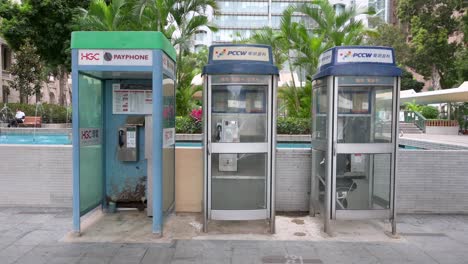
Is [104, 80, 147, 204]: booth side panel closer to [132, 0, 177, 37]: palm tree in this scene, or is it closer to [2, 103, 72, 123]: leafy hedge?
[132, 0, 177, 37]: palm tree

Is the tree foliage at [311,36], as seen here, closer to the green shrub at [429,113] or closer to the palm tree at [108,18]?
the palm tree at [108,18]

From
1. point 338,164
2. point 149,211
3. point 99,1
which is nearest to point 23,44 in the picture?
point 99,1

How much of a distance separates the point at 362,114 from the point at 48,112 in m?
23.4

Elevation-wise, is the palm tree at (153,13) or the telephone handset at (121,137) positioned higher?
the palm tree at (153,13)

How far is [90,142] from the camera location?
5488 mm

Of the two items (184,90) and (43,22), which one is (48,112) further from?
(184,90)

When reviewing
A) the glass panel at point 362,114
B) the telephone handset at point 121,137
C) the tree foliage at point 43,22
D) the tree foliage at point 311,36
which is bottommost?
the telephone handset at point 121,137

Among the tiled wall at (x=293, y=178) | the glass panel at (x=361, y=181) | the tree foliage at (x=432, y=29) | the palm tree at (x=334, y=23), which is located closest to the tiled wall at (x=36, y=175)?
the tiled wall at (x=293, y=178)

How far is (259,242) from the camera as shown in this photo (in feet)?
15.9

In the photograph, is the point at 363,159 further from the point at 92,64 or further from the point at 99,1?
the point at 99,1

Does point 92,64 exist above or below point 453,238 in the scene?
above

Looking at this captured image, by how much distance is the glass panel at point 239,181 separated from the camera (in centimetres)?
543

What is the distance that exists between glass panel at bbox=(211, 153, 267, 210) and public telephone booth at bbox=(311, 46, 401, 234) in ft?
2.87

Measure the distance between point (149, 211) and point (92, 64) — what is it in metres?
2.23
